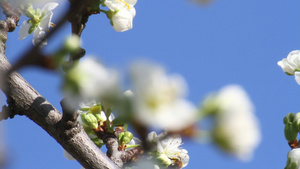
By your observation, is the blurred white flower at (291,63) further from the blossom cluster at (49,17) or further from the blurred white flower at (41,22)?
the blurred white flower at (41,22)

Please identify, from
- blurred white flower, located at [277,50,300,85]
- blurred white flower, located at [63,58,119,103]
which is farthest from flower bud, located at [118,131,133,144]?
blurred white flower, located at [63,58,119,103]

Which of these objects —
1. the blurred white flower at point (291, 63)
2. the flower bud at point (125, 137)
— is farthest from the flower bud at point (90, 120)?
the blurred white flower at point (291, 63)

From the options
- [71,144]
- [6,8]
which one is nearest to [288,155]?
[71,144]

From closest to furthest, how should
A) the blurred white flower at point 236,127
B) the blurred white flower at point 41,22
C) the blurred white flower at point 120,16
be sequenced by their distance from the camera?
1. the blurred white flower at point 236,127
2. the blurred white flower at point 120,16
3. the blurred white flower at point 41,22

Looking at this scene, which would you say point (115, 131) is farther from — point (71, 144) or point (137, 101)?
point (137, 101)

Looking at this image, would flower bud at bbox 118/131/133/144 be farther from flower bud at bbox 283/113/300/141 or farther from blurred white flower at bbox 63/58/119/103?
blurred white flower at bbox 63/58/119/103

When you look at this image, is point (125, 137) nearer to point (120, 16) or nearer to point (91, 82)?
point (120, 16)
